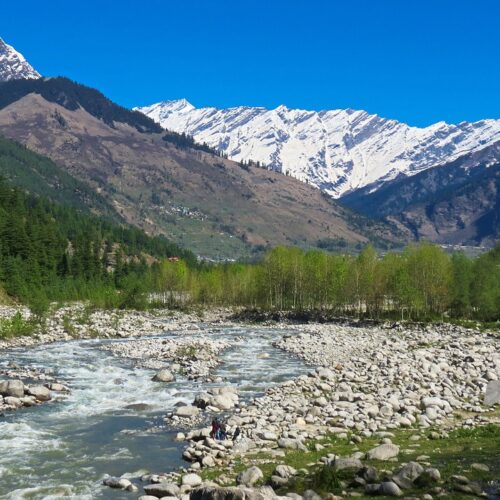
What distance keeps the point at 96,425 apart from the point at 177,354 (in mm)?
26560

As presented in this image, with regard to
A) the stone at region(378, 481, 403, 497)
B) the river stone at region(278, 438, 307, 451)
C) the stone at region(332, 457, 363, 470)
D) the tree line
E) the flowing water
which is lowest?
the flowing water

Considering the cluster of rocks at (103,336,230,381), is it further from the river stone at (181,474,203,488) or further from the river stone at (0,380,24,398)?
the river stone at (181,474,203,488)

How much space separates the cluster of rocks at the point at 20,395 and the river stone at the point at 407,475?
2519 centimetres

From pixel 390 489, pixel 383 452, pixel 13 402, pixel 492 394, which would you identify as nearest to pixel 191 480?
pixel 390 489

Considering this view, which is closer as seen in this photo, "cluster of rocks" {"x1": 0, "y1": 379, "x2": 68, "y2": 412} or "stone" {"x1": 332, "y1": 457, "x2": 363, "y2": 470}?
"stone" {"x1": 332, "y1": 457, "x2": 363, "y2": 470}

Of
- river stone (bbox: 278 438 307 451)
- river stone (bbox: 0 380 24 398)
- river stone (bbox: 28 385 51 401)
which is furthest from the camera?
river stone (bbox: 28 385 51 401)

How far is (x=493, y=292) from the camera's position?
99188 millimetres

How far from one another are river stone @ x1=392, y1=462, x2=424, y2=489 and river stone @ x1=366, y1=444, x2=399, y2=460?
2.80 m

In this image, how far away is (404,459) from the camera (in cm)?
2253

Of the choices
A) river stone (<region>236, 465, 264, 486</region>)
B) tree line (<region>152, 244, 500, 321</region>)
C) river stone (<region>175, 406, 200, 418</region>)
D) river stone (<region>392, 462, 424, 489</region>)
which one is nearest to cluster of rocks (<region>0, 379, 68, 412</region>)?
river stone (<region>175, 406, 200, 418</region>)

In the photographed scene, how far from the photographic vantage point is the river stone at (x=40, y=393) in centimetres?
3659

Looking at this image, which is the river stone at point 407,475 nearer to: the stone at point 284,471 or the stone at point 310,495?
the stone at point 310,495

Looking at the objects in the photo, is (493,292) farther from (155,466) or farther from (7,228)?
(7,228)

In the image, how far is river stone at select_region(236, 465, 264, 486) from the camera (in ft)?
69.0
